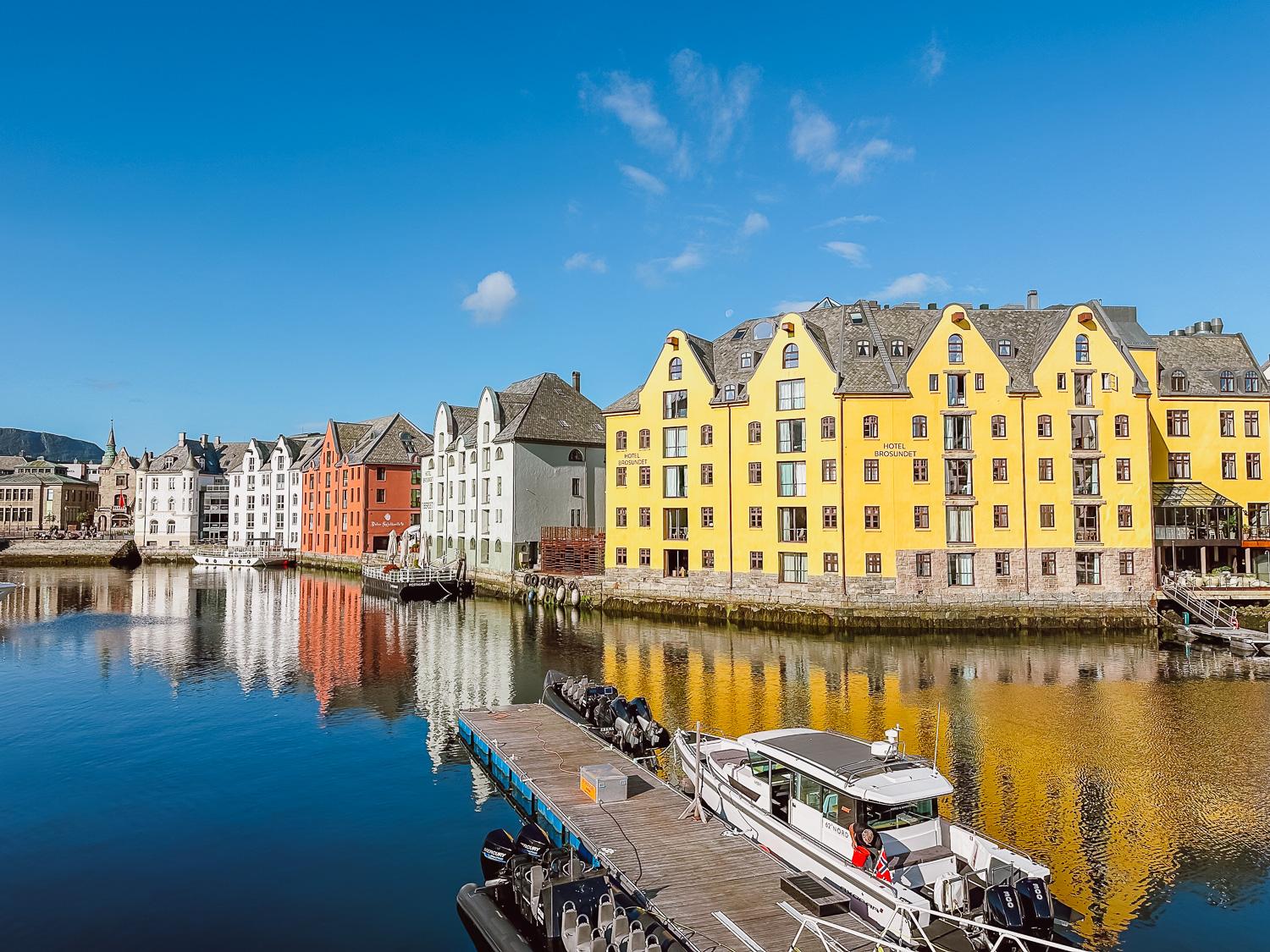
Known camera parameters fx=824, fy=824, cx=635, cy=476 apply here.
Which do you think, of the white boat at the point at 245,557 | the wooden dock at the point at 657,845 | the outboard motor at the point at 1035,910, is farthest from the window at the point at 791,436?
the white boat at the point at 245,557

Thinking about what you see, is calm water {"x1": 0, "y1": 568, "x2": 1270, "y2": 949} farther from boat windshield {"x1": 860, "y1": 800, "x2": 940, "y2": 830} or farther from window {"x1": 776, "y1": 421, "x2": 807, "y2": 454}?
window {"x1": 776, "y1": 421, "x2": 807, "y2": 454}

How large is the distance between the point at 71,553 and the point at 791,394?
109 meters

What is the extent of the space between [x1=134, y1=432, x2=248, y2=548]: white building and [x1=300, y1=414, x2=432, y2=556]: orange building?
28.4 m

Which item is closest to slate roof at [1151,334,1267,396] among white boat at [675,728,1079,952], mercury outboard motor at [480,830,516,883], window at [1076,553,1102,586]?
window at [1076,553,1102,586]

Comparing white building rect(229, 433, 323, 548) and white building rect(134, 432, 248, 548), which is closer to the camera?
white building rect(229, 433, 323, 548)

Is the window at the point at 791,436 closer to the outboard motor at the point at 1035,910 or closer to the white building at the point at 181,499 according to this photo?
the outboard motor at the point at 1035,910

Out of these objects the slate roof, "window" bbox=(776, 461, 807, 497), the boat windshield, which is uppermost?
the slate roof

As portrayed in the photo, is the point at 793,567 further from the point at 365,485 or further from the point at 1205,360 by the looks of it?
the point at 365,485

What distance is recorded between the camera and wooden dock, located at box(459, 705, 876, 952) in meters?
14.5

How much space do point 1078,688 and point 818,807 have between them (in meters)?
24.6

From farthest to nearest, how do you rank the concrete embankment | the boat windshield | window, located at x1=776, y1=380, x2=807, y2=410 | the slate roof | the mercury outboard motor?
1. the concrete embankment
2. the slate roof
3. window, located at x1=776, y1=380, x2=807, y2=410
4. the mercury outboard motor
5. the boat windshield

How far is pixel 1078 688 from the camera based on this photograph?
36.1 m

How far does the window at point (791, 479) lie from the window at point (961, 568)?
1052 centimetres

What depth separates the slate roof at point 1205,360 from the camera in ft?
199
